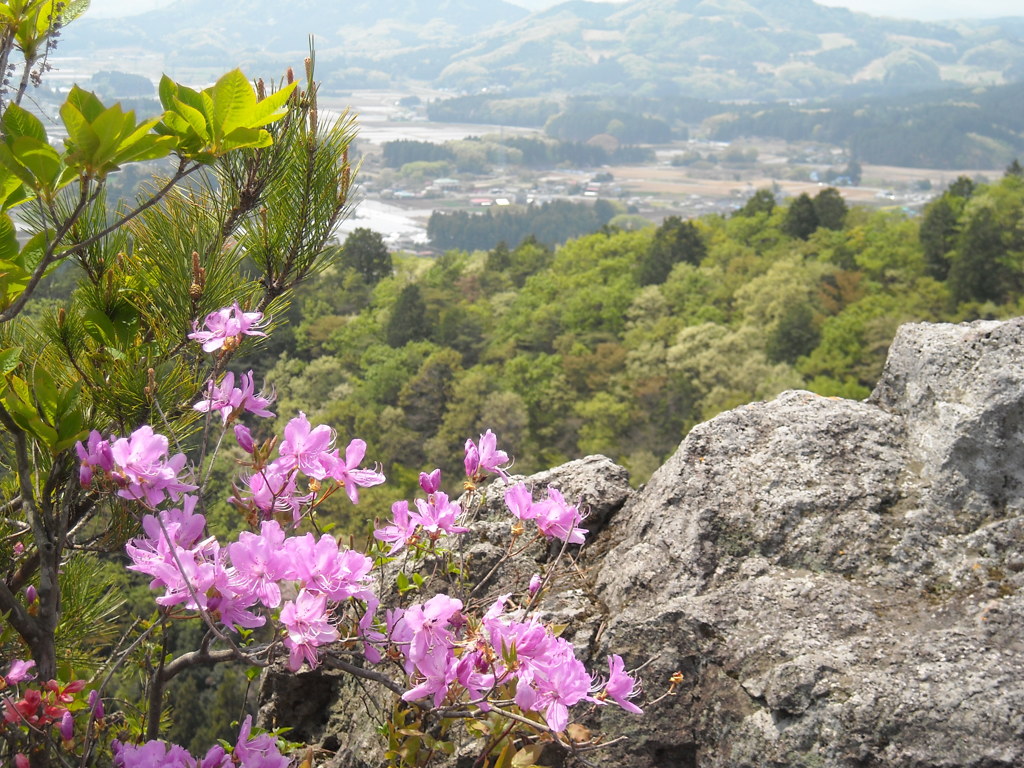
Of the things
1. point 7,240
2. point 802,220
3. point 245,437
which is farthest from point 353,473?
point 802,220

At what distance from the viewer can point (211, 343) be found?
5.91 feet

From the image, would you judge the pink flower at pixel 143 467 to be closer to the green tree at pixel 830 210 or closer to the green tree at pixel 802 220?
the green tree at pixel 830 210

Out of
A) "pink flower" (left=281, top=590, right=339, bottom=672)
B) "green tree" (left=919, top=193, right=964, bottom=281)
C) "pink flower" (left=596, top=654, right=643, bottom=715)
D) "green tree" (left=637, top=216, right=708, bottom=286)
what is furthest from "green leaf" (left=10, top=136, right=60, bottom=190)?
"green tree" (left=637, top=216, right=708, bottom=286)

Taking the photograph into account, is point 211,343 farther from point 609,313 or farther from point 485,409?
point 609,313

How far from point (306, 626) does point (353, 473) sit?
404mm

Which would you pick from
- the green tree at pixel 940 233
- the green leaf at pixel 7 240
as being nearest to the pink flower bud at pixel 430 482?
the green leaf at pixel 7 240

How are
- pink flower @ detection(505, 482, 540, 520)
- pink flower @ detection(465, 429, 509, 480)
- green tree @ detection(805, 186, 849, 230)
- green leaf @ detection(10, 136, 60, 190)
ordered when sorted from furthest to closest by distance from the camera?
1. green tree @ detection(805, 186, 849, 230)
2. pink flower @ detection(465, 429, 509, 480)
3. pink flower @ detection(505, 482, 540, 520)
4. green leaf @ detection(10, 136, 60, 190)

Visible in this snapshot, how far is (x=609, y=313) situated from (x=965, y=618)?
37.9m

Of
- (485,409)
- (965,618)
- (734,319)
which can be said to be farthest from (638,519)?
(734,319)

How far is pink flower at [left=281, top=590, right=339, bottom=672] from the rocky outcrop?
97 cm

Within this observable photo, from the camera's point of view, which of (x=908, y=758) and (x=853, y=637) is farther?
(x=853, y=637)

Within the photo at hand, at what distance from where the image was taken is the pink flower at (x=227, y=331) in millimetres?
1820

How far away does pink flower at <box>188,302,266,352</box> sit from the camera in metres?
1.82

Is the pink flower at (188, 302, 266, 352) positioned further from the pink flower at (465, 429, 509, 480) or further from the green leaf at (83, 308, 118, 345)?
the pink flower at (465, 429, 509, 480)
